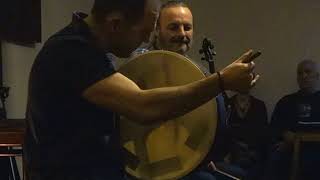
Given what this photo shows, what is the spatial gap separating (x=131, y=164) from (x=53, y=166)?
15.5 inches

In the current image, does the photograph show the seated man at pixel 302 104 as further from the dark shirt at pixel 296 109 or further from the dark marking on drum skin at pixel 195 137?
the dark marking on drum skin at pixel 195 137

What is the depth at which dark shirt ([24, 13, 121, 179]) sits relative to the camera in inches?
50.4

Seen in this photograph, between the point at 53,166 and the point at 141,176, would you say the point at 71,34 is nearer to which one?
the point at 53,166

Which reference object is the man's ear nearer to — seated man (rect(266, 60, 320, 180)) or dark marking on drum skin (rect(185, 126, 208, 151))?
dark marking on drum skin (rect(185, 126, 208, 151))

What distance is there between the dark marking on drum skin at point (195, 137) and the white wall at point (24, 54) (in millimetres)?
3146

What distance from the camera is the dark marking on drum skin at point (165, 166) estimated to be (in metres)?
1.68

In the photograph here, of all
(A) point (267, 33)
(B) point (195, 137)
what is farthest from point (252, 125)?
(B) point (195, 137)

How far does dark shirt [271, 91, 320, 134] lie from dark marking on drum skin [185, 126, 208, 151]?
97.1 inches

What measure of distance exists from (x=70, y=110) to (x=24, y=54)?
3.57 meters

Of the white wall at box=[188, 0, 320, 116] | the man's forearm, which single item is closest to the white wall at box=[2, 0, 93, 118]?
the white wall at box=[188, 0, 320, 116]

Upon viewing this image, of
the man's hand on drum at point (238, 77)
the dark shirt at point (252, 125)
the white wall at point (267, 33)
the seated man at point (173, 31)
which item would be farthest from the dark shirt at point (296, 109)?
the man's hand on drum at point (238, 77)

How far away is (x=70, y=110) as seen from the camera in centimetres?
132

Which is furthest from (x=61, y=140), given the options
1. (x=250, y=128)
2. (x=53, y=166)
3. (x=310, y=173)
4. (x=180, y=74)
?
(x=250, y=128)

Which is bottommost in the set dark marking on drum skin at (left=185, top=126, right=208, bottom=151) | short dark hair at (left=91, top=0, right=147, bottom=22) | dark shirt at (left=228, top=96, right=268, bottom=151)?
dark shirt at (left=228, top=96, right=268, bottom=151)
